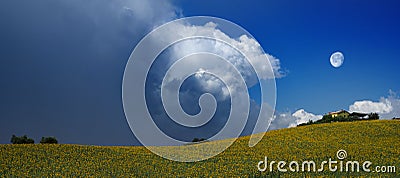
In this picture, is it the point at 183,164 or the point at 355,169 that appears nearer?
the point at 355,169

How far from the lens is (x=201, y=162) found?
16.7 metres

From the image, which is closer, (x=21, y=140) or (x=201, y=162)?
(x=201, y=162)

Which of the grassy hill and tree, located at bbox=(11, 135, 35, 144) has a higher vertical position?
tree, located at bbox=(11, 135, 35, 144)

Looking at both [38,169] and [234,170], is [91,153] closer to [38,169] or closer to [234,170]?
[38,169]

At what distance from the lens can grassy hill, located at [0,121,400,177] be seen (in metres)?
14.4

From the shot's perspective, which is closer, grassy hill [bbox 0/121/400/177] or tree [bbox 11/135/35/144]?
grassy hill [bbox 0/121/400/177]

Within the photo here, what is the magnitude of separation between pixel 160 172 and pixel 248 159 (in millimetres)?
4430

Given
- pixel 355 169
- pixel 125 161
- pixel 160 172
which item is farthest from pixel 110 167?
pixel 355 169

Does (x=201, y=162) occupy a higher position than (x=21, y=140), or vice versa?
(x=21, y=140)

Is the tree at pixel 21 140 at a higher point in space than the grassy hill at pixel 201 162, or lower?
higher

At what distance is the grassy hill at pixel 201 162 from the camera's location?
14.4 m

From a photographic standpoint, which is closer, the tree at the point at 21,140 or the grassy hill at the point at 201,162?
the grassy hill at the point at 201,162

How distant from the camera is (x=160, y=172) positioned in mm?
14547

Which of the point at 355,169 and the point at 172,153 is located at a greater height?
the point at 172,153
